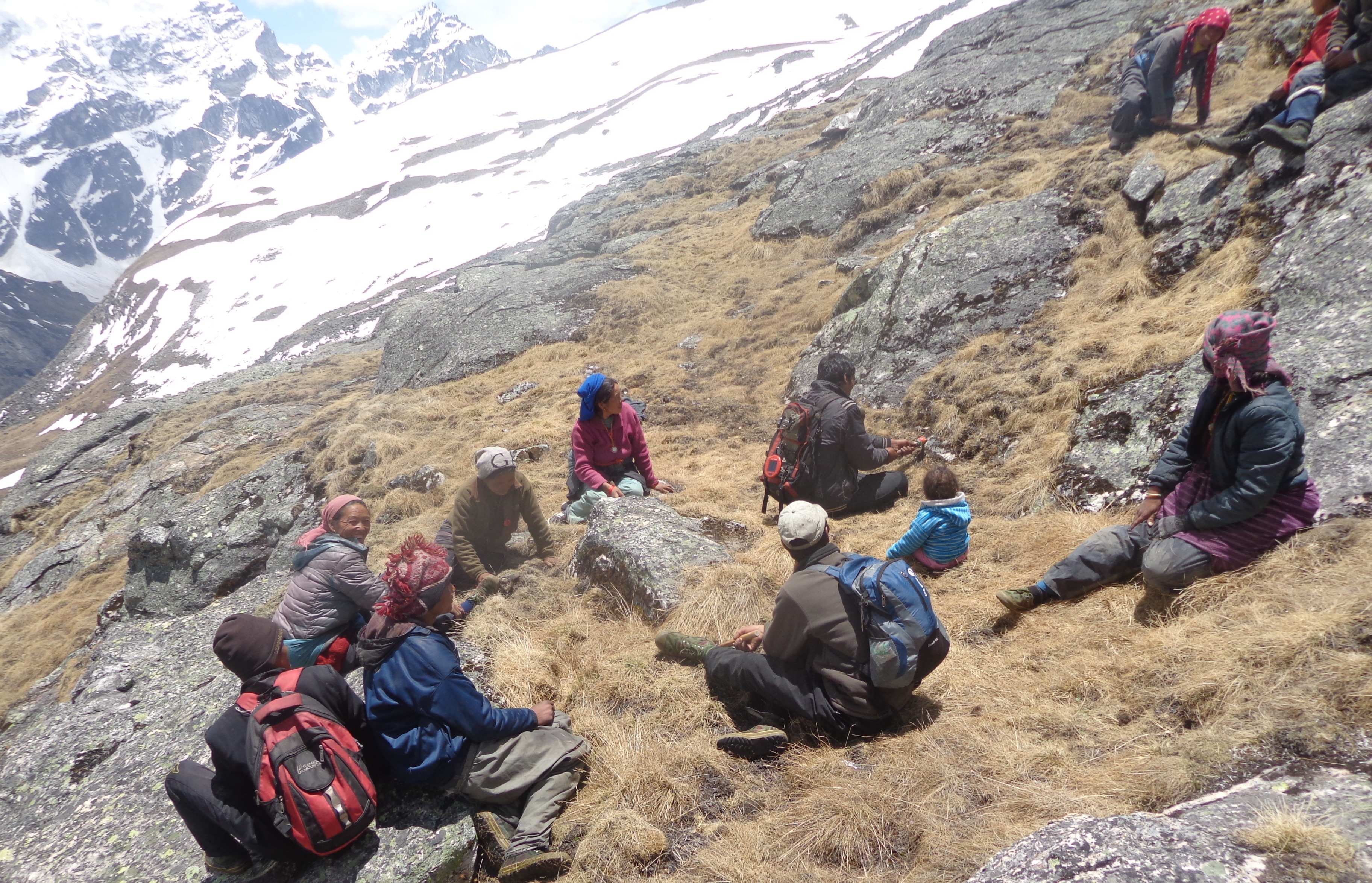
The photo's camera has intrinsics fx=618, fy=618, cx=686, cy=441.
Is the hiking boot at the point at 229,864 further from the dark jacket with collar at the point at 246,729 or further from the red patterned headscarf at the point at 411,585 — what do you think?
the red patterned headscarf at the point at 411,585

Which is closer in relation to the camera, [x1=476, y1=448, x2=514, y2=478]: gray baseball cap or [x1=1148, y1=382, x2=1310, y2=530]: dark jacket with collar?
[x1=1148, y1=382, x2=1310, y2=530]: dark jacket with collar

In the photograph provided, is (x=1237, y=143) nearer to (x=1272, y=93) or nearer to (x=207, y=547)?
(x=1272, y=93)

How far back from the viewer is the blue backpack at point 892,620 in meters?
3.63

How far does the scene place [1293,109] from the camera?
7.33 metres

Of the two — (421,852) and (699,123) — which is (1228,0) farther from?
(699,123)

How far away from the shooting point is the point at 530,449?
11008 millimetres

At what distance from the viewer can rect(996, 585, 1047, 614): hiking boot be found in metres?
4.64

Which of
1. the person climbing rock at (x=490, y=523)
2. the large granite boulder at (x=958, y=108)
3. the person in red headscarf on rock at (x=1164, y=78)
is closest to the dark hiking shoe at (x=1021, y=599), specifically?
the person climbing rock at (x=490, y=523)

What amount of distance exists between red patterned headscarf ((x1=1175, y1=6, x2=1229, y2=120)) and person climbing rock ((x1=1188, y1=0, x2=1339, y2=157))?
1.49 metres

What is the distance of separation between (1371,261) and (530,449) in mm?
10573

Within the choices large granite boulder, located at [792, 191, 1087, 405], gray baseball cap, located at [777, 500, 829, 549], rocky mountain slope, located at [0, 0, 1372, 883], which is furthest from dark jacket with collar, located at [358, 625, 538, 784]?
large granite boulder, located at [792, 191, 1087, 405]

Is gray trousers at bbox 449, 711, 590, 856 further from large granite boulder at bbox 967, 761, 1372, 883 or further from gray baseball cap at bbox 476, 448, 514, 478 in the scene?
gray baseball cap at bbox 476, 448, 514, 478

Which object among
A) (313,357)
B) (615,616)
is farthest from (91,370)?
(615,616)

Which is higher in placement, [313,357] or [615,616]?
[313,357]
